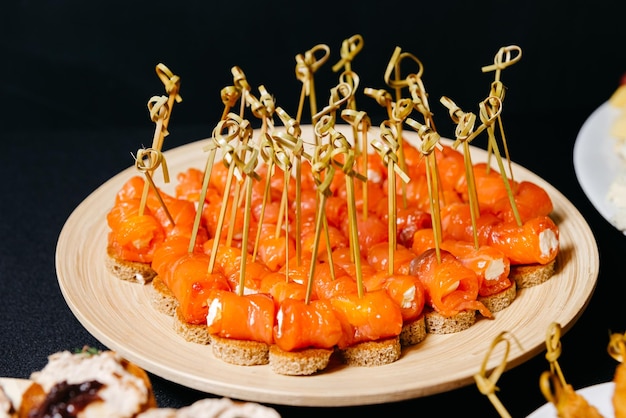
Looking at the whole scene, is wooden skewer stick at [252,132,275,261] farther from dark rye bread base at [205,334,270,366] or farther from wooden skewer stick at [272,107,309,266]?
dark rye bread base at [205,334,270,366]

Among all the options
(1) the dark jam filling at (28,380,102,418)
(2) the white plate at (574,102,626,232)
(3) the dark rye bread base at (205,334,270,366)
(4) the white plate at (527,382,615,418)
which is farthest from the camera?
(2) the white plate at (574,102,626,232)

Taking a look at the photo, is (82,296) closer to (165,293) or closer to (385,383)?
(165,293)

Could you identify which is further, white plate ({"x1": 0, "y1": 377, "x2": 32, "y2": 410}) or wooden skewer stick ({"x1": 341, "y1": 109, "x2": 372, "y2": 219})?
wooden skewer stick ({"x1": 341, "y1": 109, "x2": 372, "y2": 219})

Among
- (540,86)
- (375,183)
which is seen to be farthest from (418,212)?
(540,86)

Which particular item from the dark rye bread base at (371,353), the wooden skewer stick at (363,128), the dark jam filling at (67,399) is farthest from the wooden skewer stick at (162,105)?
the dark jam filling at (67,399)

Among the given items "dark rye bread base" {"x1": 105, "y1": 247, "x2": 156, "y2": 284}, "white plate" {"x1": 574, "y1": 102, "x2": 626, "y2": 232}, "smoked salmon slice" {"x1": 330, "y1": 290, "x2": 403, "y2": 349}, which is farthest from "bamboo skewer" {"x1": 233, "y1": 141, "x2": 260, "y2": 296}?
"white plate" {"x1": 574, "y1": 102, "x2": 626, "y2": 232}

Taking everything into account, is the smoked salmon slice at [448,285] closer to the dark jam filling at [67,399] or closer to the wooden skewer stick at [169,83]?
the wooden skewer stick at [169,83]

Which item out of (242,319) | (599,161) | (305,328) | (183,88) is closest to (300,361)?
(305,328)
